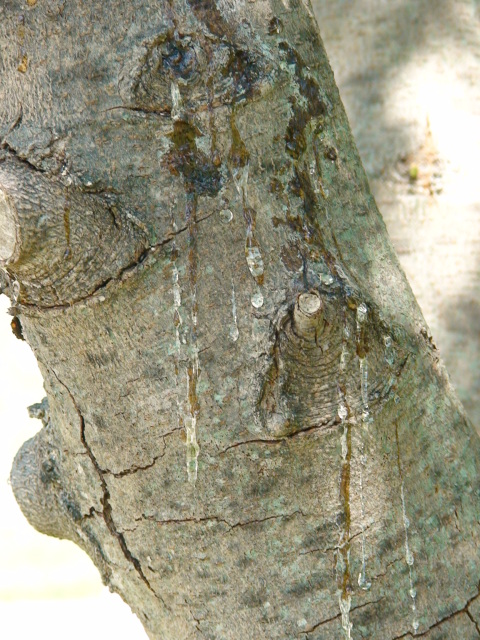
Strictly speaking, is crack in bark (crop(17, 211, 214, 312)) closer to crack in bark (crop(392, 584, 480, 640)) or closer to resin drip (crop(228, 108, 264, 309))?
resin drip (crop(228, 108, 264, 309))

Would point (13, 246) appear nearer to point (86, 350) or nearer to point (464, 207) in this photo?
point (86, 350)

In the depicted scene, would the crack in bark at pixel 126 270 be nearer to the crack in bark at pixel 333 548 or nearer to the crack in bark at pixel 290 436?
the crack in bark at pixel 290 436

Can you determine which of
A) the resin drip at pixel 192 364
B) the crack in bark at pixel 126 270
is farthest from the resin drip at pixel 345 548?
the crack in bark at pixel 126 270

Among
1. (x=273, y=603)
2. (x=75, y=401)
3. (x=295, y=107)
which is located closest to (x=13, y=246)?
(x=75, y=401)

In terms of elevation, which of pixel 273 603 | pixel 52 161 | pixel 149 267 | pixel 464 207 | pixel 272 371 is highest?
pixel 464 207

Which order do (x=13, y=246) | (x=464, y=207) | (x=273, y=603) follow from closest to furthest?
(x=13, y=246)
(x=273, y=603)
(x=464, y=207)

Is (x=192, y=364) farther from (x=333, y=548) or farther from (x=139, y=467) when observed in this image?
(x=333, y=548)

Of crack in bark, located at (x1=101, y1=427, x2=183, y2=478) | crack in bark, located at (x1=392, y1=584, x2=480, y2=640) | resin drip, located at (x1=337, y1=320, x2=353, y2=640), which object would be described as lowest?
crack in bark, located at (x1=392, y1=584, x2=480, y2=640)

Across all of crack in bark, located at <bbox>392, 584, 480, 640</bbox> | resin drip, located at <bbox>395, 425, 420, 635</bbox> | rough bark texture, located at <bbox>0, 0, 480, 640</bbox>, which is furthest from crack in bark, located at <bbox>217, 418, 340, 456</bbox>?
crack in bark, located at <bbox>392, 584, 480, 640</bbox>
